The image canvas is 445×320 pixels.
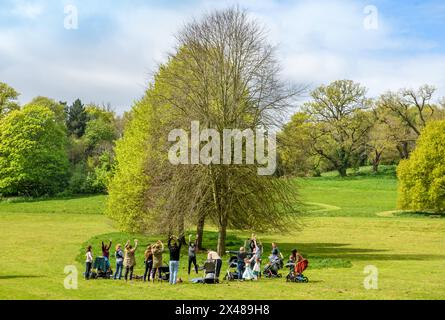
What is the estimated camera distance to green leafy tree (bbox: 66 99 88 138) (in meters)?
131

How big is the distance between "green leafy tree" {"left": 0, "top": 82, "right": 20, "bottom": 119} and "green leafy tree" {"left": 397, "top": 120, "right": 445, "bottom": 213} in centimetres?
6916

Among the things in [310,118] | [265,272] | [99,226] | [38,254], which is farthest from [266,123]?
[310,118]

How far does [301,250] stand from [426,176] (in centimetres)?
3407

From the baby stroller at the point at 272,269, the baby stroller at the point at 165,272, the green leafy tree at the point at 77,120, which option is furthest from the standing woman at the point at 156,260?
the green leafy tree at the point at 77,120

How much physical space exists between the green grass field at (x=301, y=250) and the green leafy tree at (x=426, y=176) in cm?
197

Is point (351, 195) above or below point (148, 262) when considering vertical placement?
above

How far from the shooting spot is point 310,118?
11194 cm

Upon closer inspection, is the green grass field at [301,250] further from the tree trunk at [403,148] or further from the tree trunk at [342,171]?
the tree trunk at [403,148]

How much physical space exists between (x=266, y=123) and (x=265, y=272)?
10.4 m

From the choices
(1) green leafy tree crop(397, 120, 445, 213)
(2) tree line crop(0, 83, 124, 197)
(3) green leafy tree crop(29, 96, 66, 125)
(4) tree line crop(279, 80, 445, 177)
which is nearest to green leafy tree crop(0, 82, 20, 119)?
(2) tree line crop(0, 83, 124, 197)

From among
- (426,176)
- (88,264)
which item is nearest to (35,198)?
(426,176)

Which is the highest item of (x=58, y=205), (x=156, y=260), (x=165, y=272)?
(x=156, y=260)

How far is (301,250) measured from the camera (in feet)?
133

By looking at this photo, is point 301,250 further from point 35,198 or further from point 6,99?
point 6,99
